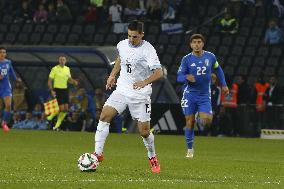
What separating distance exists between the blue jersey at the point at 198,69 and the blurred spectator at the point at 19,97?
13.2 metres

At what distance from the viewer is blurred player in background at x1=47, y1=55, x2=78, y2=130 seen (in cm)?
2964

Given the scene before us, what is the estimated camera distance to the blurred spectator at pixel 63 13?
3669 cm

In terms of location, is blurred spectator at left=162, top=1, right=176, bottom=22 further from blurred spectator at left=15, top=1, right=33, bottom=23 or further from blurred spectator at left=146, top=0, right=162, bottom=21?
blurred spectator at left=15, top=1, right=33, bottom=23

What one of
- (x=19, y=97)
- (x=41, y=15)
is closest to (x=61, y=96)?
(x=19, y=97)

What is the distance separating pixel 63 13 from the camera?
36.7 metres

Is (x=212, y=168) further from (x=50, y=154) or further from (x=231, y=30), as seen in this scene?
(x=231, y=30)

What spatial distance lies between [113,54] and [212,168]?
51.9 feet

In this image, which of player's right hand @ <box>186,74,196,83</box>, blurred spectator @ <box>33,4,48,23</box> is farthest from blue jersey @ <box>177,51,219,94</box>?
blurred spectator @ <box>33,4,48,23</box>

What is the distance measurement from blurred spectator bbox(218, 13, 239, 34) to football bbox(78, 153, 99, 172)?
19658 mm

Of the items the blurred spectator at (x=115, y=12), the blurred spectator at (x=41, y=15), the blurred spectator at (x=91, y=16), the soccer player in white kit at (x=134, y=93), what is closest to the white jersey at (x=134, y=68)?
the soccer player in white kit at (x=134, y=93)

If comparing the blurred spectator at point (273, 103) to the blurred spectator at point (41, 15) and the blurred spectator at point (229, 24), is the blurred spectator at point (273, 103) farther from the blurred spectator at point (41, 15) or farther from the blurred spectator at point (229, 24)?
the blurred spectator at point (41, 15)

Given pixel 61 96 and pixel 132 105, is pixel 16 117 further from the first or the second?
pixel 132 105

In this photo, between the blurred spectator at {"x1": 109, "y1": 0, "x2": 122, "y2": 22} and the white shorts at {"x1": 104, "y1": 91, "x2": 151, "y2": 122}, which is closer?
the white shorts at {"x1": 104, "y1": 91, "x2": 151, "y2": 122}

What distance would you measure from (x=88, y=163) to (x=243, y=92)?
55.4ft
